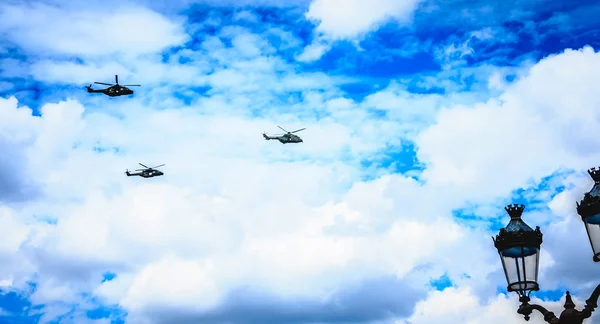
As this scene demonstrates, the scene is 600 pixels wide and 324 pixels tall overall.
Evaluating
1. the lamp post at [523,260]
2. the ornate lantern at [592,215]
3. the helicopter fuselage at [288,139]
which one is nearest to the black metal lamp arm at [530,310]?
the lamp post at [523,260]

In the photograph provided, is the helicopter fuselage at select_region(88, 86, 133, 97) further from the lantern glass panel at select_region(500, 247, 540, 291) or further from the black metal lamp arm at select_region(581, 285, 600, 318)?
the black metal lamp arm at select_region(581, 285, 600, 318)

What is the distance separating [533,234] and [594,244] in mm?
1219

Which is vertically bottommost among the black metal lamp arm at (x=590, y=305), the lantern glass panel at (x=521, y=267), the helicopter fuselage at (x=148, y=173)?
the black metal lamp arm at (x=590, y=305)

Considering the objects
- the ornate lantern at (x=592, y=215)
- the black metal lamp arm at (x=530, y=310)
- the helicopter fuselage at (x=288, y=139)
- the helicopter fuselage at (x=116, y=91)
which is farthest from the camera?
the helicopter fuselage at (x=288, y=139)

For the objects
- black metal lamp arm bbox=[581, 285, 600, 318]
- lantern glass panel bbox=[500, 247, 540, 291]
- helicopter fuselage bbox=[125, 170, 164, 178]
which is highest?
helicopter fuselage bbox=[125, 170, 164, 178]

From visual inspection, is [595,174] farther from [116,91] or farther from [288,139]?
[288,139]

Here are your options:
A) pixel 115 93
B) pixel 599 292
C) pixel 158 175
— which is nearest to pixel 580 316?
pixel 599 292

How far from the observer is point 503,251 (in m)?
11.2

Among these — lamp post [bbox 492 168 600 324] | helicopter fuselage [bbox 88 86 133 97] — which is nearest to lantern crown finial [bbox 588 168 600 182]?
lamp post [bbox 492 168 600 324]

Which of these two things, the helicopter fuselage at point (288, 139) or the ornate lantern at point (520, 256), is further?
the helicopter fuselage at point (288, 139)

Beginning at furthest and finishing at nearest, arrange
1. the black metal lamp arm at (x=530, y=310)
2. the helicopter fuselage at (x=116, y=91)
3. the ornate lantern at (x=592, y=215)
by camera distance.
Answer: the helicopter fuselage at (x=116, y=91) → the black metal lamp arm at (x=530, y=310) → the ornate lantern at (x=592, y=215)

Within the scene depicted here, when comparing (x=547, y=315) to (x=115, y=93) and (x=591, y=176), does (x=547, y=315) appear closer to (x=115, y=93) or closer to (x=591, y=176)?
(x=591, y=176)

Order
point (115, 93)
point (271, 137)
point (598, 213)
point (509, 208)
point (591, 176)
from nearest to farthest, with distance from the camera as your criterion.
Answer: point (598, 213)
point (591, 176)
point (509, 208)
point (115, 93)
point (271, 137)

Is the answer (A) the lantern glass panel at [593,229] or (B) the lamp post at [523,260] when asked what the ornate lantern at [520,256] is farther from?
(A) the lantern glass panel at [593,229]
